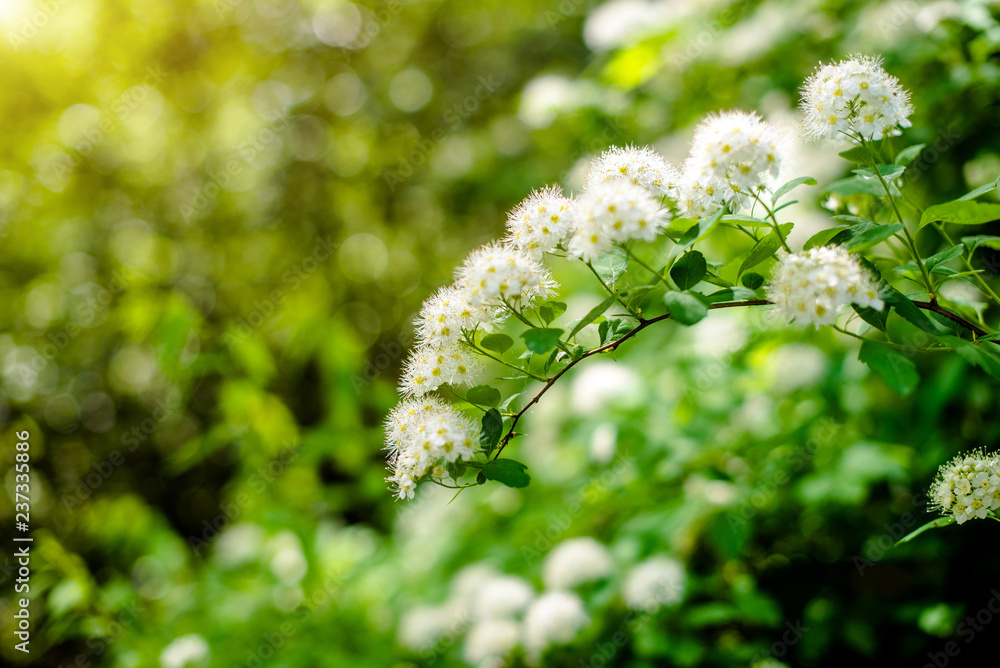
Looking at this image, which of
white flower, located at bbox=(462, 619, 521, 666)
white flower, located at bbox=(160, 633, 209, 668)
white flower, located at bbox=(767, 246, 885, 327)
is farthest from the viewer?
white flower, located at bbox=(160, 633, 209, 668)

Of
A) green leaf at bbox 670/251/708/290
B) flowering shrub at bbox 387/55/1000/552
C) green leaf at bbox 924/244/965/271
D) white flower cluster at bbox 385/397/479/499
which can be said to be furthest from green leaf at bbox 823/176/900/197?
white flower cluster at bbox 385/397/479/499

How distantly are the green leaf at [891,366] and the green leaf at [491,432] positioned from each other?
538 mm

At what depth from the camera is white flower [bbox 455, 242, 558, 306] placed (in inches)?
35.5

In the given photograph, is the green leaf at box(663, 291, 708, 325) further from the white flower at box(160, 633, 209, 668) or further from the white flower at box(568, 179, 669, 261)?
the white flower at box(160, 633, 209, 668)

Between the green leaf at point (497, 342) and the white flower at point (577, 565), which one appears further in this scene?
the white flower at point (577, 565)

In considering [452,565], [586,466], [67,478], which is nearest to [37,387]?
[67,478]

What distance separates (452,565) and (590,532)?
28.0 inches

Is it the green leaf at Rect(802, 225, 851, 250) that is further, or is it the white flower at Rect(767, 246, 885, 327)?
the green leaf at Rect(802, 225, 851, 250)

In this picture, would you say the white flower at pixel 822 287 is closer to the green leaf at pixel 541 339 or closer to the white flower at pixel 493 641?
the green leaf at pixel 541 339

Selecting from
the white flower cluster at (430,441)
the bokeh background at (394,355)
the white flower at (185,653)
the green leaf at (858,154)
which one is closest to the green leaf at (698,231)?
the green leaf at (858,154)

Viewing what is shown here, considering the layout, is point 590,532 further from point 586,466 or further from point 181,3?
point 181,3

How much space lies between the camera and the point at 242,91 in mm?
5910

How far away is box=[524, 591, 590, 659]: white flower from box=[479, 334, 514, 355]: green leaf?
1325 mm

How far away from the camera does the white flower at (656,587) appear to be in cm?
192
